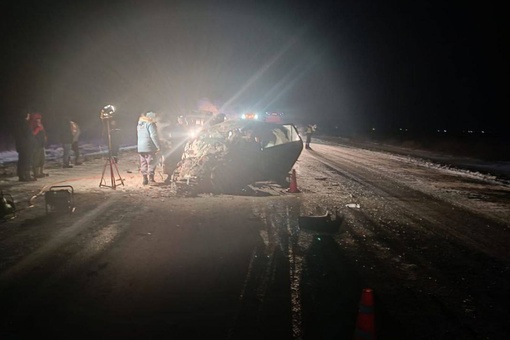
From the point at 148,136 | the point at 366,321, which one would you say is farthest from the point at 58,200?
the point at 366,321

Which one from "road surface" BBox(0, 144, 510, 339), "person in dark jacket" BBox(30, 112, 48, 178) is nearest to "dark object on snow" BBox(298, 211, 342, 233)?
"road surface" BBox(0, 144, 510, 339)

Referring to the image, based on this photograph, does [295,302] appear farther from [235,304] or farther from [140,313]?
[140,313]

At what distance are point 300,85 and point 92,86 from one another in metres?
96.0

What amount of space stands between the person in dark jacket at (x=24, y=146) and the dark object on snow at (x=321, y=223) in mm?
8956

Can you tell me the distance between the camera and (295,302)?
455 centimetres

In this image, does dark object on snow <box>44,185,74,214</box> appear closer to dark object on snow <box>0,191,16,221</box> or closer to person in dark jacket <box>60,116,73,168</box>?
dark object on snow <box>0,191,16,221</box>

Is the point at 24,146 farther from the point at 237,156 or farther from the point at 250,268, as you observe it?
the point at 250,268

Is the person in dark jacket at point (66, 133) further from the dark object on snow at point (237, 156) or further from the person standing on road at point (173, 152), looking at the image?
the dark object on snow at point (237, 156)

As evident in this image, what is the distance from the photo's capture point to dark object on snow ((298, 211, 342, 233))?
7.44 m

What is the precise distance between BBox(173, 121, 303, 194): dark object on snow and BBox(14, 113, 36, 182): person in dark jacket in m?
4.36

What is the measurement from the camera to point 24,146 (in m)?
12.4

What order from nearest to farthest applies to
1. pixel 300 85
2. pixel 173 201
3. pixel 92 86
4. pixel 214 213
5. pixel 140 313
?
pixel 140 313
pixel 214 213
pixel 173 201
pixel 92 86
pixel 300 85

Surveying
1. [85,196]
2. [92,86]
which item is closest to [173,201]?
[85,196]

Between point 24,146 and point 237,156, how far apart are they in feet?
20.1
